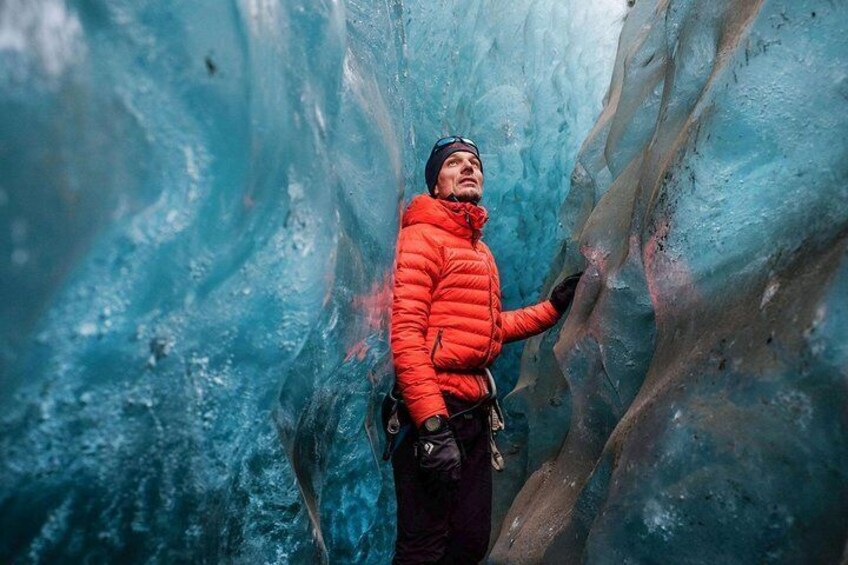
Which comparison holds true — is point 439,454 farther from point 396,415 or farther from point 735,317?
point 735,317

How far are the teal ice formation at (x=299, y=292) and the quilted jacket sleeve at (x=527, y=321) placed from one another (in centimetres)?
57

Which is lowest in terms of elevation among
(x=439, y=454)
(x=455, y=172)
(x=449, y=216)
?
(x=439, y=454)

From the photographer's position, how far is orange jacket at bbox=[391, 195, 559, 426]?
7.45 feet

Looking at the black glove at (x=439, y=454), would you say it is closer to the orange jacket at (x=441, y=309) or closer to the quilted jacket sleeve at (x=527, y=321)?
the orange jacket at (x=441, y=309)

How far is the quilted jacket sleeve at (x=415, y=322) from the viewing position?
2.23m

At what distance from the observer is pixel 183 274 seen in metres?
1.49

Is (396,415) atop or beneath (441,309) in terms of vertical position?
→ beneath

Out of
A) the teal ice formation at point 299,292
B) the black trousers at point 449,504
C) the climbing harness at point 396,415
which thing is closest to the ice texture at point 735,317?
the teal ice formation at point 299,292

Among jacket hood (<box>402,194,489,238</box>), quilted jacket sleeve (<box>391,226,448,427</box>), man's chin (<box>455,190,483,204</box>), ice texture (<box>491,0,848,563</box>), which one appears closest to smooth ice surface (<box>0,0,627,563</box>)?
quilted jacket sleeve (<box>391,226,448,427</box>)

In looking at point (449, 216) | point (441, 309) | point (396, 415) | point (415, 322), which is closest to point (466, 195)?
point (449, 216)

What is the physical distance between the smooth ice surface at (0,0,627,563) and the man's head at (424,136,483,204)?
65cm

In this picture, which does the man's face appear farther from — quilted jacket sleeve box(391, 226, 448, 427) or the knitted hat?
quilted jacket sleeve box(391, 226, 448, 427)

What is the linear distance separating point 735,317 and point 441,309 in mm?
1115

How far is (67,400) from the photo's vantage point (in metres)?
1.33
